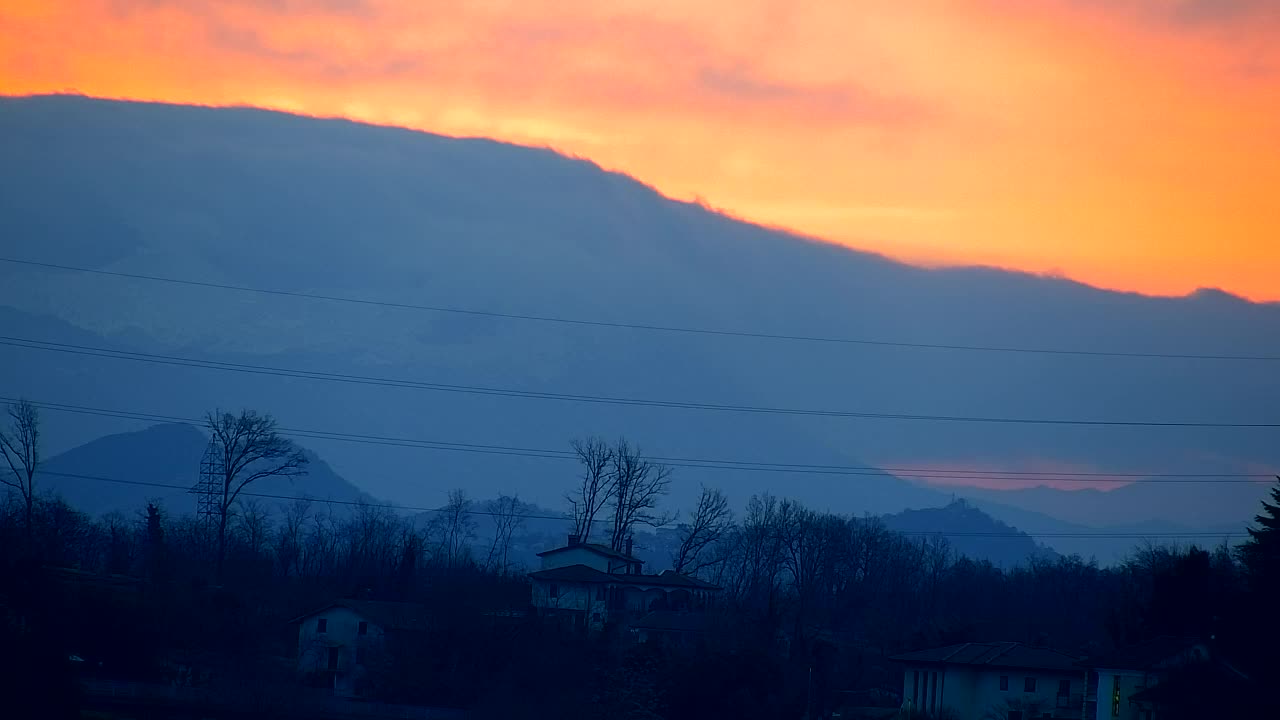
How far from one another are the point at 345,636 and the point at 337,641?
0.55 meters

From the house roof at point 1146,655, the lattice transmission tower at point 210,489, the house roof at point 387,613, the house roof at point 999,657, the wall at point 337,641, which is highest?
the lattice transmission tower at point 210,489

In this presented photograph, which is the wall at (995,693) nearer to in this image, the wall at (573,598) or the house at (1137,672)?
the house at (1137,672)

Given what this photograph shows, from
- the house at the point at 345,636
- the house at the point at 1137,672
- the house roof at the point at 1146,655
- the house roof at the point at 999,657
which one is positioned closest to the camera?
the house at the point at 1137,672

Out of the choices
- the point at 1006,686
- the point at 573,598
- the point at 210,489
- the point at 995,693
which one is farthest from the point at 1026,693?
the point at 210,489

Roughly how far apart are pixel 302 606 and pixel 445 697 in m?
19.8

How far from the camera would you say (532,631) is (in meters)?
78.2

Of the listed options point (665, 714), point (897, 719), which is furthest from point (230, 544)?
point (897, 719)

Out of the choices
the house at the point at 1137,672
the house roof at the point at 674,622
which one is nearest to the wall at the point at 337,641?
the house roof at the point at 674,622

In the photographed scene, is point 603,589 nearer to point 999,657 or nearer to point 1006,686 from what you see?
point 999,657

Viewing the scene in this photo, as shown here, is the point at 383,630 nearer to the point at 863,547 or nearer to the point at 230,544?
the point at 230,544

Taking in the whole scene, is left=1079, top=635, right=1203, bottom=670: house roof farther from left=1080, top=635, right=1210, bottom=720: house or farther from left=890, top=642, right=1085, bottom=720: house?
left=890, top=642, right=1085, bottom=720: house

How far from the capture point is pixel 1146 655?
214 feet

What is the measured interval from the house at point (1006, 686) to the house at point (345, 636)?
29271 mm

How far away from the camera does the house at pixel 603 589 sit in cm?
9775
